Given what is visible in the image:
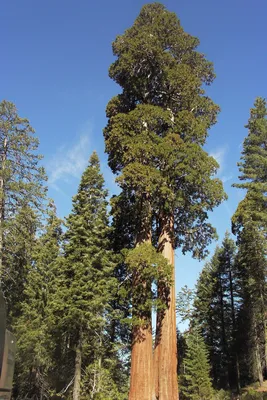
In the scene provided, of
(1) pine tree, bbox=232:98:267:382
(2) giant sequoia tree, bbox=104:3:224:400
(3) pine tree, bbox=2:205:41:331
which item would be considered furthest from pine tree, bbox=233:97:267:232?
(3) pine tree, bbox=2:205:41:331

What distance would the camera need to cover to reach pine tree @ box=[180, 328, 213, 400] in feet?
77.7

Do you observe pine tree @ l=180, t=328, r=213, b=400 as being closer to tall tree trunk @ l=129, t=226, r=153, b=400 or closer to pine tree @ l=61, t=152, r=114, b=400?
pine tree @ l=61, t=152, r=114, b=400

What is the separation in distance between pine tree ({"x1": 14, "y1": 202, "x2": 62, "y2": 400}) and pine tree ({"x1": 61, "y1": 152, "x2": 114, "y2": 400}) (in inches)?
43.3

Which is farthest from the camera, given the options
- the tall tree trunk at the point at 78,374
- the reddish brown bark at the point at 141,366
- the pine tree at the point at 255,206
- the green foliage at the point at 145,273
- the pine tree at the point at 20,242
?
the pine tree at the point at 255,206

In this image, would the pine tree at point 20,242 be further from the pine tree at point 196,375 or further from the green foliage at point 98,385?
the pine tree at point 196,375

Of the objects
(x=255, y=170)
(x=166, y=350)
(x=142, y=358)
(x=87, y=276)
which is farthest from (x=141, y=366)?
(x=255, y=170)

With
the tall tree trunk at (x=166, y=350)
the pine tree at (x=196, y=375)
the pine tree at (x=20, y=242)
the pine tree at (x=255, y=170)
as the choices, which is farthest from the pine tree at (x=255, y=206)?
the pine tree at (x=20, y=242)

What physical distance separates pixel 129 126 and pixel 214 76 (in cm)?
554

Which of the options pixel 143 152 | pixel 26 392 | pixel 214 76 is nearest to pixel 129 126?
pixel 143 152

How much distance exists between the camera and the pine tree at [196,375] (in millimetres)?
23697

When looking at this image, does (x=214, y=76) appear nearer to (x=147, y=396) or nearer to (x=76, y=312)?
(x=76, y=312)

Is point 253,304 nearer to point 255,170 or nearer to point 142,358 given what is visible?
point 255,170

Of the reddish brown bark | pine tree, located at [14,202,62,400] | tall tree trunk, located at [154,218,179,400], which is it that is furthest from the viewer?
pine tree, located at [14,202,62,400]

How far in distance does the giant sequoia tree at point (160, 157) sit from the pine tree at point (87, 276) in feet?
5.88
